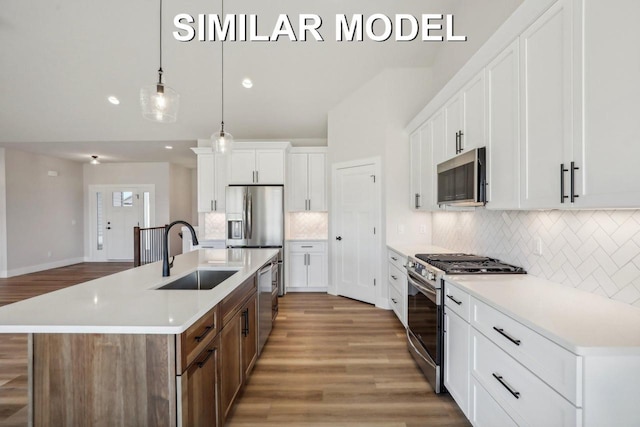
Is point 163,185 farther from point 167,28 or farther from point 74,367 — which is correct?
point 74,367

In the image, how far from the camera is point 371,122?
15.0ft

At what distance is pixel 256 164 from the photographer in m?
5.34

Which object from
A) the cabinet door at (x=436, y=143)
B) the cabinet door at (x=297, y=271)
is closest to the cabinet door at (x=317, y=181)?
the cabinet door at (x=297, y=271)

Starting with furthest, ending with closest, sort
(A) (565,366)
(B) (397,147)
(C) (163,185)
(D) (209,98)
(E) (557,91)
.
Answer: (C) (163,185), (D) (209,98), (B) (397,147), (E) (557,91), (A) (565,366)

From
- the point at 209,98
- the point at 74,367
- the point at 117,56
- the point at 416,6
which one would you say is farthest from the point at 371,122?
the point at 74,367

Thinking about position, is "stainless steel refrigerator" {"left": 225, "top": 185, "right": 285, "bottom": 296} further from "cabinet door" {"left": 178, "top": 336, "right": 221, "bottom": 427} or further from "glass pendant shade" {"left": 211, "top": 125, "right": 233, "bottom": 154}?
"cabinet door" {"left": 178, "top": 336, "right": 221, "bottom": 427}

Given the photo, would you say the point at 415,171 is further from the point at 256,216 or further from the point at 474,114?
the point at 256,216

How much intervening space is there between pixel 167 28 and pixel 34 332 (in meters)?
4.13

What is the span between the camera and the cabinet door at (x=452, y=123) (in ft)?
8.84

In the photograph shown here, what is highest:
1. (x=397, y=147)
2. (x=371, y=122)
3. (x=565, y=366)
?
(x=371, y=122)

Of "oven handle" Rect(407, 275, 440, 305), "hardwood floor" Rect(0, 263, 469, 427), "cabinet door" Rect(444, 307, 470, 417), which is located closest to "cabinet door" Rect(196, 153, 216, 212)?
"hardwood floor" Rect(0, 263, 469, 427)

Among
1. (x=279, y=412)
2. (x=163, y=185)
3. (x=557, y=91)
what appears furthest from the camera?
(x=163, y=185)

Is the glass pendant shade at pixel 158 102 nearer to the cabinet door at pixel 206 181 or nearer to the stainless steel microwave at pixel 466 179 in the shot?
the stainless steel microwave at pixel 466 179

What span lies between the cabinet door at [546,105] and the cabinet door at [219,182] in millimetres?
4725
